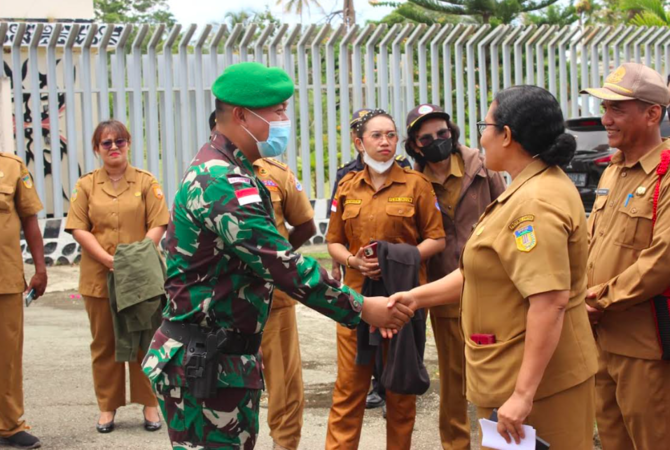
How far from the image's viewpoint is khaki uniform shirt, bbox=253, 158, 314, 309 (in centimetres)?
520

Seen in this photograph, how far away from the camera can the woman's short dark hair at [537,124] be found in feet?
10.2

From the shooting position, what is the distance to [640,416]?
12.3ft

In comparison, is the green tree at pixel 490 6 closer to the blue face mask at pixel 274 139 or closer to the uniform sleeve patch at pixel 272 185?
the uniform sleeve patch at pixel 272 185

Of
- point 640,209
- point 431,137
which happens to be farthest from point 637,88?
point 431,137

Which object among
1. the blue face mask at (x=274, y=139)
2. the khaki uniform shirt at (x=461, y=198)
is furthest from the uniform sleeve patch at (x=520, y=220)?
the khaki uniform shirt at (x=461, y=198)

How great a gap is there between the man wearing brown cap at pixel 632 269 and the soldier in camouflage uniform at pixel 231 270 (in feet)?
3.85

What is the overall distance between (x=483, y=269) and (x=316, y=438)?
2692 millimetres

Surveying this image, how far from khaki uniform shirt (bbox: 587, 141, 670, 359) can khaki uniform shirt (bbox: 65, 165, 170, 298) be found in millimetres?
3012

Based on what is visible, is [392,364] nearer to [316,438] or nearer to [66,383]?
[316,438]

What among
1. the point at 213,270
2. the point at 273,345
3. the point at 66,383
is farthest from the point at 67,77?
the point at 213,270

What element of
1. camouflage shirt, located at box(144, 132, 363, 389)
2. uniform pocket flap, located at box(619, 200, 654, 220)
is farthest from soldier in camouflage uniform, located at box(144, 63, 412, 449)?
uniform pocket flap, located at box(619, 200, 654, 220)

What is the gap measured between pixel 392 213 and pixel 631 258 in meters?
1.50

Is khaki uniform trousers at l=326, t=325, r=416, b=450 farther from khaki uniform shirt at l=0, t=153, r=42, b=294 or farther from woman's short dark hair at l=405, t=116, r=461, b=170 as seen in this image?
khaki uniform shirt at l=0, t=153, r=42, b=294

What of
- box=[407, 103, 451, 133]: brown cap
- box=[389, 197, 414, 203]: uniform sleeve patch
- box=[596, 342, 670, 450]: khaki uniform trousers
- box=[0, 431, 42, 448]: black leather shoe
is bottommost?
box=[0, 431, 42, 448]: black leather shoe
